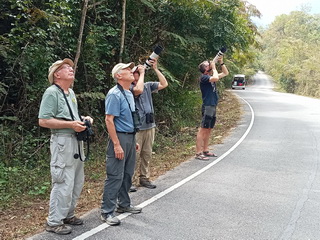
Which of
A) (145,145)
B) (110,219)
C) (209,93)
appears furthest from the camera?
(209,93)

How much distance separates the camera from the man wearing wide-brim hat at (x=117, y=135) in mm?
4363

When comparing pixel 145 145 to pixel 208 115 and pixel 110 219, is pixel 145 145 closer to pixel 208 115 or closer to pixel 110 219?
pixel 110 219

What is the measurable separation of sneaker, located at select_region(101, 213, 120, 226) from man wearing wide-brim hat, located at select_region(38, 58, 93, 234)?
49cm

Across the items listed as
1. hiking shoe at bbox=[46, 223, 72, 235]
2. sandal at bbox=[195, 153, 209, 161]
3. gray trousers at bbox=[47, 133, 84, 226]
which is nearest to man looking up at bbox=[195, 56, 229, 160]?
sandal at bbox=[195, 153, 209, 161]

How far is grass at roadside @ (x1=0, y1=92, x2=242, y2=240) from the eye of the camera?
4412 mm

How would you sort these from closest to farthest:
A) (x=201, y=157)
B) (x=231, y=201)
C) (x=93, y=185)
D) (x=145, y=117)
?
(x=231, y=201) < (x=145, y=117) < (x=93, y=185) < (x=201, y=157)

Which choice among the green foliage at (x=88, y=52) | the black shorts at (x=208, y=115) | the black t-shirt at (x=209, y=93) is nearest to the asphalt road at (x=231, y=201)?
the black shorts at (x=208, y=115)

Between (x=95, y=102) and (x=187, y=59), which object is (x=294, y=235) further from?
(x=187, y=59)

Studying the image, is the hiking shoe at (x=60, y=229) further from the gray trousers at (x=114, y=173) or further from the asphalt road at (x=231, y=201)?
the gray trousers at (x=114, y=173)

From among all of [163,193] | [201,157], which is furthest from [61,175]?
[201,157]

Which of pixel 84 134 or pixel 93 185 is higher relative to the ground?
pixel 84 134

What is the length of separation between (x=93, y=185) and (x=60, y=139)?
8.28ft

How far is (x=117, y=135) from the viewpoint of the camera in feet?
14.6

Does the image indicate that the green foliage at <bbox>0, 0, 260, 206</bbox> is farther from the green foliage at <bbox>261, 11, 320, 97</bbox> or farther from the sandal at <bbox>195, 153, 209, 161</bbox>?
the green foliage at <bbox>261, 11, 320, 97</bbox>
